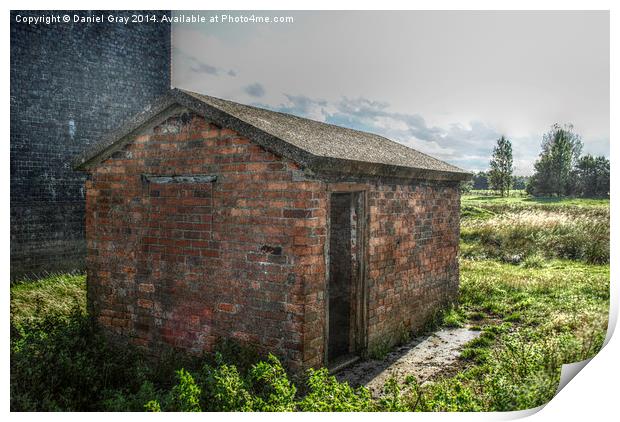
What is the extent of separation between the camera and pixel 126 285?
246 inches

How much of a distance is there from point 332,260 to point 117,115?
7.65m

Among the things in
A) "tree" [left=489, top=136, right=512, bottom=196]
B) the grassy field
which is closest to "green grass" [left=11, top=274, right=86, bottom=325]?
the grassy field

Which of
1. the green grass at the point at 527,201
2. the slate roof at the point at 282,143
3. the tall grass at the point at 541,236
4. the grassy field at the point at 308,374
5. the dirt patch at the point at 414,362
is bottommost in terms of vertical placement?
the dirt patch at the point at 414,362

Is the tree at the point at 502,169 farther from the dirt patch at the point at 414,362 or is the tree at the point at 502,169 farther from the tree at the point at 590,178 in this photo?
the dirt patch at the point at 414,362

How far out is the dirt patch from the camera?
5699 millimetres

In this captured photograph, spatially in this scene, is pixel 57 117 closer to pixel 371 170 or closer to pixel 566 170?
pixel 371 170

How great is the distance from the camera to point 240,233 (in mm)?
5379

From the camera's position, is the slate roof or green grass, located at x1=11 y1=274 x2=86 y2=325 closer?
the slate roof

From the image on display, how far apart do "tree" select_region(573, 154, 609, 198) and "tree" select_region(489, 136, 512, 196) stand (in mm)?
12195

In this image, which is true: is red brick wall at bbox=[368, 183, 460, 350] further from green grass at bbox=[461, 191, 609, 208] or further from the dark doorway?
green grass at bbox=[461, 191, 609, 208]

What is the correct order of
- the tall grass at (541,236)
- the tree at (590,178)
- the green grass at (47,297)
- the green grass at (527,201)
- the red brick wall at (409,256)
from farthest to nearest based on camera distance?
Answer: 1. the tall grass at (541,236)
2. the green grass at (527,201)
3. the tree at (590,178)
4. the green grass at (47,297)
5. the red brick wall at (409,256)

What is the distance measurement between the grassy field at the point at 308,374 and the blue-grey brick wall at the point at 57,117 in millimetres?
1055

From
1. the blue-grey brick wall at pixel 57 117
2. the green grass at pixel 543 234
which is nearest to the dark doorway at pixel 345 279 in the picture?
the green grass at pixel 543 234

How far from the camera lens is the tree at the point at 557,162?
30.2ft
